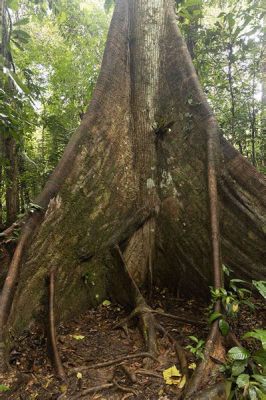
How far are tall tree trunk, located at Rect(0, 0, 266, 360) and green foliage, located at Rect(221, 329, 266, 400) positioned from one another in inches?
50.5

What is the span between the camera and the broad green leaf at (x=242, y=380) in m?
1.97

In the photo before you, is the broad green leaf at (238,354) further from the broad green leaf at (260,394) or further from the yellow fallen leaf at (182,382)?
the yellow fallen leaf at (182,382)

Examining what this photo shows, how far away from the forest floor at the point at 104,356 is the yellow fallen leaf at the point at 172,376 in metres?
0.03

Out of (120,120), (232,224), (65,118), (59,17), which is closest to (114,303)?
(232,224)

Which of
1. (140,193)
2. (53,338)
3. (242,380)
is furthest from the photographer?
(140,193)

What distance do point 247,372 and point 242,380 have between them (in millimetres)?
164

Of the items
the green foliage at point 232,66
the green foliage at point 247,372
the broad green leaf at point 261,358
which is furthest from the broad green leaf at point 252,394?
the green foliage at point 232,66

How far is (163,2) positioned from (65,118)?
5.30 metres

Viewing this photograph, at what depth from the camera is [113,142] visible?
3.99m

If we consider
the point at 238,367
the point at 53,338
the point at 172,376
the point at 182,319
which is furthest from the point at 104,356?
the point at 238,367

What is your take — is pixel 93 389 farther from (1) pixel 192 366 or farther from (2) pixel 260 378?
(2) pixel 260 378

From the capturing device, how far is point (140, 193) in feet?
13.1

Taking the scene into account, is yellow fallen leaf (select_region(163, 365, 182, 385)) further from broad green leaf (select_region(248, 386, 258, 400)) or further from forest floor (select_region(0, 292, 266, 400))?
broad green leaf (select_region(248, 386, 258, 400))

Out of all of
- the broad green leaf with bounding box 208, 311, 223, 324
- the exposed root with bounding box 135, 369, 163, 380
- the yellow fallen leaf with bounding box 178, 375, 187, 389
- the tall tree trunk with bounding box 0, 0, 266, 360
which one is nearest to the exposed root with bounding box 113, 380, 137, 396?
the exposed root with bounding box 135, 369, 163, 380
